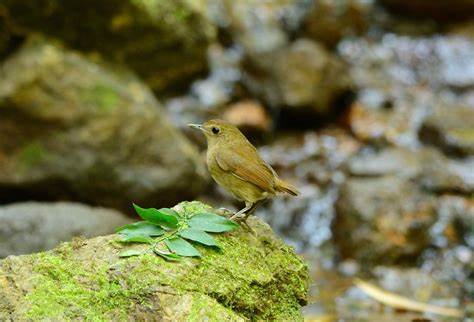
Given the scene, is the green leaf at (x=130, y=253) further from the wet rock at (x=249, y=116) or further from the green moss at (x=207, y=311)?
the wet rock at (x=249, y=116)

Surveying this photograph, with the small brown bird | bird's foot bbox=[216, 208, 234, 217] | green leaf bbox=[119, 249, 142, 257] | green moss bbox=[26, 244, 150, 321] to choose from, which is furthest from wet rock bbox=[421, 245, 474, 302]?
green moss bbox=[26, 244, 150, 321]

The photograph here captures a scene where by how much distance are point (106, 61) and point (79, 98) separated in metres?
1.31

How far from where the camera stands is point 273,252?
4043mm

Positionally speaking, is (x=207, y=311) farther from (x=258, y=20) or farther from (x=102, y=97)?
(x=258, y=20)

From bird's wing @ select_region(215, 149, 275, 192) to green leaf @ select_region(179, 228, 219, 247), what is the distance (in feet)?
3.03

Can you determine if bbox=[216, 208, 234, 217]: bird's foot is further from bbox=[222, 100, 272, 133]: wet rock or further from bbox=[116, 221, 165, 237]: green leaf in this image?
bbox=[222, 100, 272, 133]: wet rock

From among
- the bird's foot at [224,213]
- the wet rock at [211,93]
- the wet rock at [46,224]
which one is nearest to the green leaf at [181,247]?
the bird's foot at [224,213]

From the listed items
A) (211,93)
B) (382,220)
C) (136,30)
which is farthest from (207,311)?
(211,93)

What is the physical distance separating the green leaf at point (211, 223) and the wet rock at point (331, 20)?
32.4ft

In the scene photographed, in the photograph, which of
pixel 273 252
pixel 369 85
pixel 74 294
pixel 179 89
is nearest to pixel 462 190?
pixel 369 85

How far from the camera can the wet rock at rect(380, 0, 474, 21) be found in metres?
14.4

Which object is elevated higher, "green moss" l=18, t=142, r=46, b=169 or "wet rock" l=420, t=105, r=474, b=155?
"wet rock" l=420, t=105, r=474, b=155

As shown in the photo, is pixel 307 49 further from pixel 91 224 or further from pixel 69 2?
pixel 91 224

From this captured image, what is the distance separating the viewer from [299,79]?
464 inches
